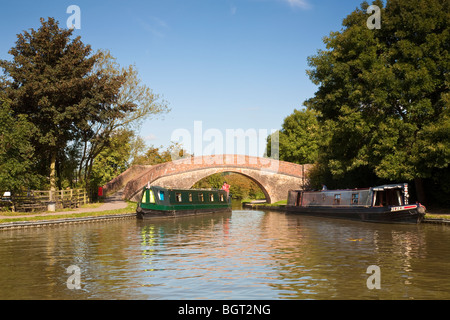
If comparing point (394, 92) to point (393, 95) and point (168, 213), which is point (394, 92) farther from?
point (168, 213)

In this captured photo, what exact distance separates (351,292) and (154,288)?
3.49 meters

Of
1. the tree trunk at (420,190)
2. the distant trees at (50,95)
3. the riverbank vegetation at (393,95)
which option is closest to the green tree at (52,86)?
the distant trees at (50,95)

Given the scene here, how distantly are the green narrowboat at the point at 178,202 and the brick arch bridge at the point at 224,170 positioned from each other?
10.9 feet

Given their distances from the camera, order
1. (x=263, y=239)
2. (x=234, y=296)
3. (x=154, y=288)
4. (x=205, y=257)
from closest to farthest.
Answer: (x=234, y=296)
(x=154, y=288)
(x=205, y=257)
(x=263, y=239)

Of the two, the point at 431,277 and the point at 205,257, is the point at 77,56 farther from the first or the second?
the point at 431,277

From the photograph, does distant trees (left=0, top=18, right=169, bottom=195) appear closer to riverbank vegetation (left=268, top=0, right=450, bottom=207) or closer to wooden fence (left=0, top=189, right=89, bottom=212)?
wooden fence (left=0, top=189, right=89, bottom=212)

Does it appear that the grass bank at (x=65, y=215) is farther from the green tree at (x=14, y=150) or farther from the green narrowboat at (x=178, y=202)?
the green tree at (x=14, y=150)

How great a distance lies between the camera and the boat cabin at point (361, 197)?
22.0 metres

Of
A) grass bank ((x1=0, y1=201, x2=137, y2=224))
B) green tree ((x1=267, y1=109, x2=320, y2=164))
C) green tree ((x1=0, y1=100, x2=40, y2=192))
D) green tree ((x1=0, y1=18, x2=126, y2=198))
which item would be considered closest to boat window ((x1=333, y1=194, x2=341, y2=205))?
grass bank ((x1=0, y1=201, x2=137, y2=224))

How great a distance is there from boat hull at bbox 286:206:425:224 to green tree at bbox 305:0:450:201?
190cm

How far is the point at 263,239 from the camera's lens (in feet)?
52.4

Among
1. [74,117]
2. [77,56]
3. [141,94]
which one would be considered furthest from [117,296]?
[141,94]
